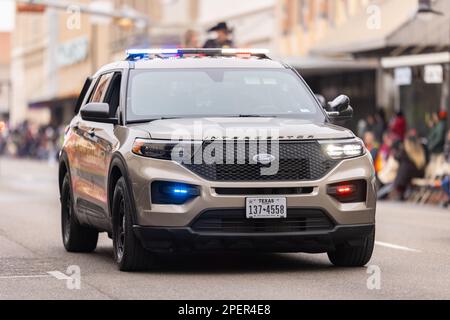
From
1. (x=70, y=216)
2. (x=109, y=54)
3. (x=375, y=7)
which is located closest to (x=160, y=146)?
(x=70, y=216)

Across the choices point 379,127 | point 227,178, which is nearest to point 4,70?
point 379,127

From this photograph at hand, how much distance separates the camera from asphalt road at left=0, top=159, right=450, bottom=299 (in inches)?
397

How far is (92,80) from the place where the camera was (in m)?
14.3

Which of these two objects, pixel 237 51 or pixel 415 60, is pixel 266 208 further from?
pixel 415 60

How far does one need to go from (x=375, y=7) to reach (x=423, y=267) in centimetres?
2847

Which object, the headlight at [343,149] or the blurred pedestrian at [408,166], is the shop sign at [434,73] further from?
the headlight at [343,149]

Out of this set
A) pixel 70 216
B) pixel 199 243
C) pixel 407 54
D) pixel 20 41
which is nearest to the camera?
pixel 199 243

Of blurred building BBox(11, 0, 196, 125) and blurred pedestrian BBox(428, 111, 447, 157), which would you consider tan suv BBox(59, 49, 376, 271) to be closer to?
blurred pedestrian BBox(428, 111, 447, 157)

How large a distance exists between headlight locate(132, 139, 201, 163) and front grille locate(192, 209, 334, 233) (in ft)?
1.60

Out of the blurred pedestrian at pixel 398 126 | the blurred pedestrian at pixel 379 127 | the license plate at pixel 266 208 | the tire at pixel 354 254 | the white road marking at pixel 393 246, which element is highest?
the license plate at pixel 266 208

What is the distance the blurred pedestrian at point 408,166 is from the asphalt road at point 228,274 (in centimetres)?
1085

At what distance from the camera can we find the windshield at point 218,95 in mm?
12172

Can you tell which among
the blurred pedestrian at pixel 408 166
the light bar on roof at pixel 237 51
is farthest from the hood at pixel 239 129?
the blurred pedestrian at pixel 408 166

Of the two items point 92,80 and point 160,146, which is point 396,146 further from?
point 160,146
